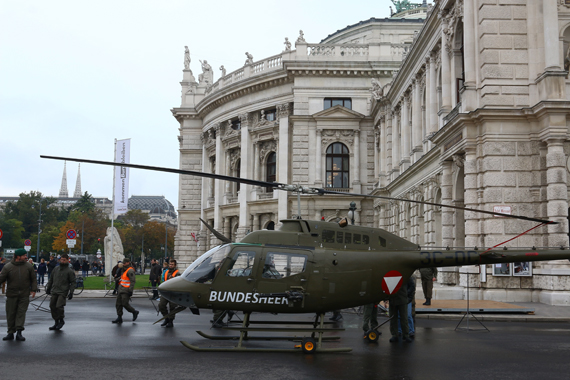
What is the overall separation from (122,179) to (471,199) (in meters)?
24.0

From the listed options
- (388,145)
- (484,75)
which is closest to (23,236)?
(388,145)

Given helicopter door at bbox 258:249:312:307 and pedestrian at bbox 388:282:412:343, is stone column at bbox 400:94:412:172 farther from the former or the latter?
helicopter door at bbox 258:249:312:307

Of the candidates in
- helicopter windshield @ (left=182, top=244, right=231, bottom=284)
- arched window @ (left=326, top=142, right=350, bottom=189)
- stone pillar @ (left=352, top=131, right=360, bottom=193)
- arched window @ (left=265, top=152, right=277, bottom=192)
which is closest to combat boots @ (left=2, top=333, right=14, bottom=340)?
helicopter windshield @ (left=182, top=244, right=231, bottom=284)

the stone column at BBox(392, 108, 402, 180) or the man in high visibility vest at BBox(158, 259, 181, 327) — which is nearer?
the man in high visibility vest at BBox(158, 259, 181, 327)

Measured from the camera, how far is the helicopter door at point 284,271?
37.6 feet

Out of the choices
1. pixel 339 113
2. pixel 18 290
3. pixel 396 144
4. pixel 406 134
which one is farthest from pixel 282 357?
pixel 339 113

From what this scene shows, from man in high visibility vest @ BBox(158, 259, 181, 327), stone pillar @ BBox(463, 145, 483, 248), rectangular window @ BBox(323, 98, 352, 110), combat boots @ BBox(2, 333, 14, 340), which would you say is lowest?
combat boots @ BBox(2, 333, 14, 340)

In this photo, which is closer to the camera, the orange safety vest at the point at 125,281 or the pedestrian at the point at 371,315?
the pedestrian at the point at 371,315

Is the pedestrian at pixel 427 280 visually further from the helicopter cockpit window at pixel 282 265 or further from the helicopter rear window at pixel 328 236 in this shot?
the helicopter cockpit window at pixel 282 265

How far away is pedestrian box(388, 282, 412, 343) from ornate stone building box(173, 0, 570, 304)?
283 inches

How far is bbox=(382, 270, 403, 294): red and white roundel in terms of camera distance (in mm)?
11961

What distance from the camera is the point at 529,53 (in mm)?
20922

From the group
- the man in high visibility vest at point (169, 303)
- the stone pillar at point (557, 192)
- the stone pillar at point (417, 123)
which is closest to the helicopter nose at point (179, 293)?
the man in high visibility vest at point (169, 303)

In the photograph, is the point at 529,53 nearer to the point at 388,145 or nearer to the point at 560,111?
the point at 560,111
